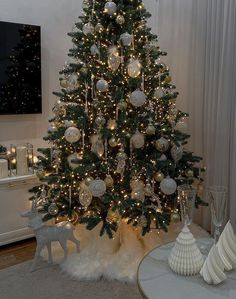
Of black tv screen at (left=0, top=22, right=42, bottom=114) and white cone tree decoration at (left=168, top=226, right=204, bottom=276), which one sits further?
black tv screen at (left=0, top=22, right=42, bottom=114)

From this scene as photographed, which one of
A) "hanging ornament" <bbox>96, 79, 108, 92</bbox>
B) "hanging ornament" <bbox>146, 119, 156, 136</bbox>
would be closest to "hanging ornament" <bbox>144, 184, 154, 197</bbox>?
"hanging ornament" <bbox>146, 119, 156, 136</bbox>

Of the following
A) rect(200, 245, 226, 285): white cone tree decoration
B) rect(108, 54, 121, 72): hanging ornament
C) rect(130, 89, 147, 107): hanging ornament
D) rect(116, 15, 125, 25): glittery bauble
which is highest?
rect(116, 15, 125, 25): glittery bauble

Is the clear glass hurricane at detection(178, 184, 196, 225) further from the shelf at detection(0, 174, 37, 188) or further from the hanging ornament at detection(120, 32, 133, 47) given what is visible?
the shelf at detection(0, 174, 37, 188)

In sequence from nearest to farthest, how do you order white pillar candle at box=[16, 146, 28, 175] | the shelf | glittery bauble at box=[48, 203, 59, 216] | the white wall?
glittery bauble at box=[48, 203, 59, 216], the shelf, white pillar candle at box=[16, 146, 28, 175], the white wall

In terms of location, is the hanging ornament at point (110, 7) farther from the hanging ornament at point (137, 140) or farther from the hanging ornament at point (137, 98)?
the hanging ornament at point (137, 140)

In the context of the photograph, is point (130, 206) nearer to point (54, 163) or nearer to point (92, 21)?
point (54, 163)

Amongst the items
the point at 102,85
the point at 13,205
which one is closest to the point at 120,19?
the point at 102,85

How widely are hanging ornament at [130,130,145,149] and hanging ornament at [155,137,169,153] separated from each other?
5.1 inches

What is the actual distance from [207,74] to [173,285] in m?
2.10

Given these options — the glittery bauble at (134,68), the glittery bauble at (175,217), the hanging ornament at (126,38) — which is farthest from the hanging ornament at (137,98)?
the glittery bauble at (175,217)

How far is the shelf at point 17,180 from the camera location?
2747mm

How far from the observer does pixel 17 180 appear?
2.79 metres

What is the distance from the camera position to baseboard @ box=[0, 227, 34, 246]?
281cm

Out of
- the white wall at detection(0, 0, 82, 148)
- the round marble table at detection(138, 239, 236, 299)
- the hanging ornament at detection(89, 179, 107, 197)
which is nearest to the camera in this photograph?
the round marble table at detection(138, 239, 236, 299)
